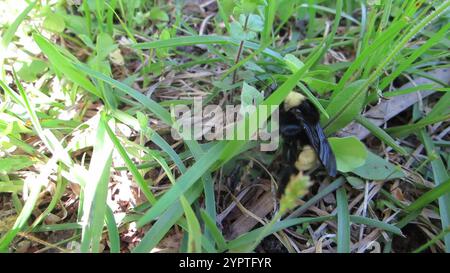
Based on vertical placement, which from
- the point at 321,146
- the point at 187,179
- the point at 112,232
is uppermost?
the point at 321,146

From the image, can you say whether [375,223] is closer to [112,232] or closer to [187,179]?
[187,179]

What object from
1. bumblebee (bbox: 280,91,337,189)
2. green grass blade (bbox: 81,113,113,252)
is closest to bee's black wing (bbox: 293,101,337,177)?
bumblebee (bbox: 280,91,337,189)

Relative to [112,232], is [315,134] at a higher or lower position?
higher

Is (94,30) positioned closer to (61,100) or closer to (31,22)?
(31,22)

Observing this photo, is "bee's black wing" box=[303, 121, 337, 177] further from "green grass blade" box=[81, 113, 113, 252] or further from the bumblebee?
"green grass blade" box=[81, 113, 113, 252]

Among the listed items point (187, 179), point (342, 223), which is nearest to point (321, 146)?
point (342, 223)

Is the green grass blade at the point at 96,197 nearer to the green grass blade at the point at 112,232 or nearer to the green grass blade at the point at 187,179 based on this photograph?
the green grass blade at the point at 112,232
